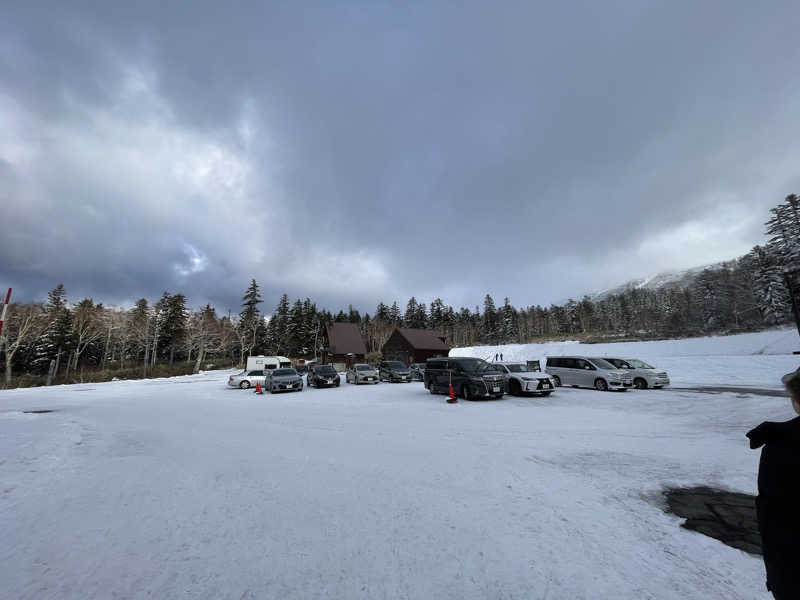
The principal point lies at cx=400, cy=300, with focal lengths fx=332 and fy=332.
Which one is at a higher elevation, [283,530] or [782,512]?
[782,512]

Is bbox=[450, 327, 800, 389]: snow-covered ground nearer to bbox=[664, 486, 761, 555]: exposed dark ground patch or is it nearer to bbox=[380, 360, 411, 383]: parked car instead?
bbox=[380, 360, 411, 383]: parked car

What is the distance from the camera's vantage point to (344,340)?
165 ft

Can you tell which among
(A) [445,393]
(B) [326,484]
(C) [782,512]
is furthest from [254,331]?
(C) [782,512]

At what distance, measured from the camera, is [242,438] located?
806cm

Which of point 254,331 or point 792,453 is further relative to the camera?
point 254,331

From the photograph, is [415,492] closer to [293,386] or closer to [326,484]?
[326,484]

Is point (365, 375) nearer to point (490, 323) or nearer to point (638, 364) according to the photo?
point (638, 364)

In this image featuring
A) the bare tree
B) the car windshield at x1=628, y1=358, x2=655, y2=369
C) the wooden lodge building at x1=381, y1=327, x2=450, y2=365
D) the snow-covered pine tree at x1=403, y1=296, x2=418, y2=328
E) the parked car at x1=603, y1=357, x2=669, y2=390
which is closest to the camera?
the parked car at x1=603, y1=357, x2=669, y2=390

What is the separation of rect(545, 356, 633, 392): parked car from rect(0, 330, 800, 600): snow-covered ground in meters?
8.25

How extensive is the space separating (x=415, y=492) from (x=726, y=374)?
2867cm

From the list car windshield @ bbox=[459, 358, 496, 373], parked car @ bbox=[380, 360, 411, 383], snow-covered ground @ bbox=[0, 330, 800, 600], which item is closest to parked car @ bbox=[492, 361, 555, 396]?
car windshield @ bbox=[459, 358, 496, 373]

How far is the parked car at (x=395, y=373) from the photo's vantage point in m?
26.1

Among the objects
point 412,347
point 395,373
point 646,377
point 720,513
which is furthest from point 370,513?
point 412,347

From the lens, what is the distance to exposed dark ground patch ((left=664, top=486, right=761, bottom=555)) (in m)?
3.38
